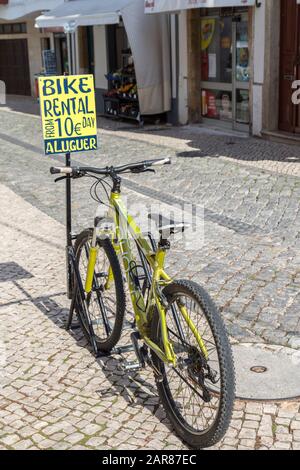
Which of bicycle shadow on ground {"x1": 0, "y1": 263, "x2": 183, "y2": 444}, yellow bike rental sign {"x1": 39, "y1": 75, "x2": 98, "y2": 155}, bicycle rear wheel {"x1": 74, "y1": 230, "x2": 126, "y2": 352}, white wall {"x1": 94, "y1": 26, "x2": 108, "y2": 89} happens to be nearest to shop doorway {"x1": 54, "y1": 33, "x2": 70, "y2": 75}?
white wall {"x1": 94, "y1": 26, "x2": 108, "y2": 89}

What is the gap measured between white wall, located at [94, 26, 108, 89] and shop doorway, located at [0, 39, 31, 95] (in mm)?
7298

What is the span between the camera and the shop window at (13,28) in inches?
1004

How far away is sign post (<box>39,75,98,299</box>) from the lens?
15.9ft

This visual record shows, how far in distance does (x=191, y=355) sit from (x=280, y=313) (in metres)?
1.81

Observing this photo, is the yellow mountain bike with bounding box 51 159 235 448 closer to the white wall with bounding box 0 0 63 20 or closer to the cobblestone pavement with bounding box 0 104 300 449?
the cobblestone pavement with bounding box 0 104 300 449

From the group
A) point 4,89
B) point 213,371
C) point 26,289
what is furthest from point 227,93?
point 4,89

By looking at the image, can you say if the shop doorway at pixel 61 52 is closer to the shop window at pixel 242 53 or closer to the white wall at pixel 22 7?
the white wall at pixel 22 7

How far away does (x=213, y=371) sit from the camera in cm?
330

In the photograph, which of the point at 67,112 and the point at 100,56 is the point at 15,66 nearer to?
the point at 100,56

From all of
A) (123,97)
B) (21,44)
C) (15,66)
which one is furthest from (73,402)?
(15,66)

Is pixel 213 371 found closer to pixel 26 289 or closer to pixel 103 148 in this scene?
pixel 26 289

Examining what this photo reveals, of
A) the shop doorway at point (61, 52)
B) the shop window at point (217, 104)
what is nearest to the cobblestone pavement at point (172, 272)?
the shop window at point (217, 104)

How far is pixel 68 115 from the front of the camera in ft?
16.3
